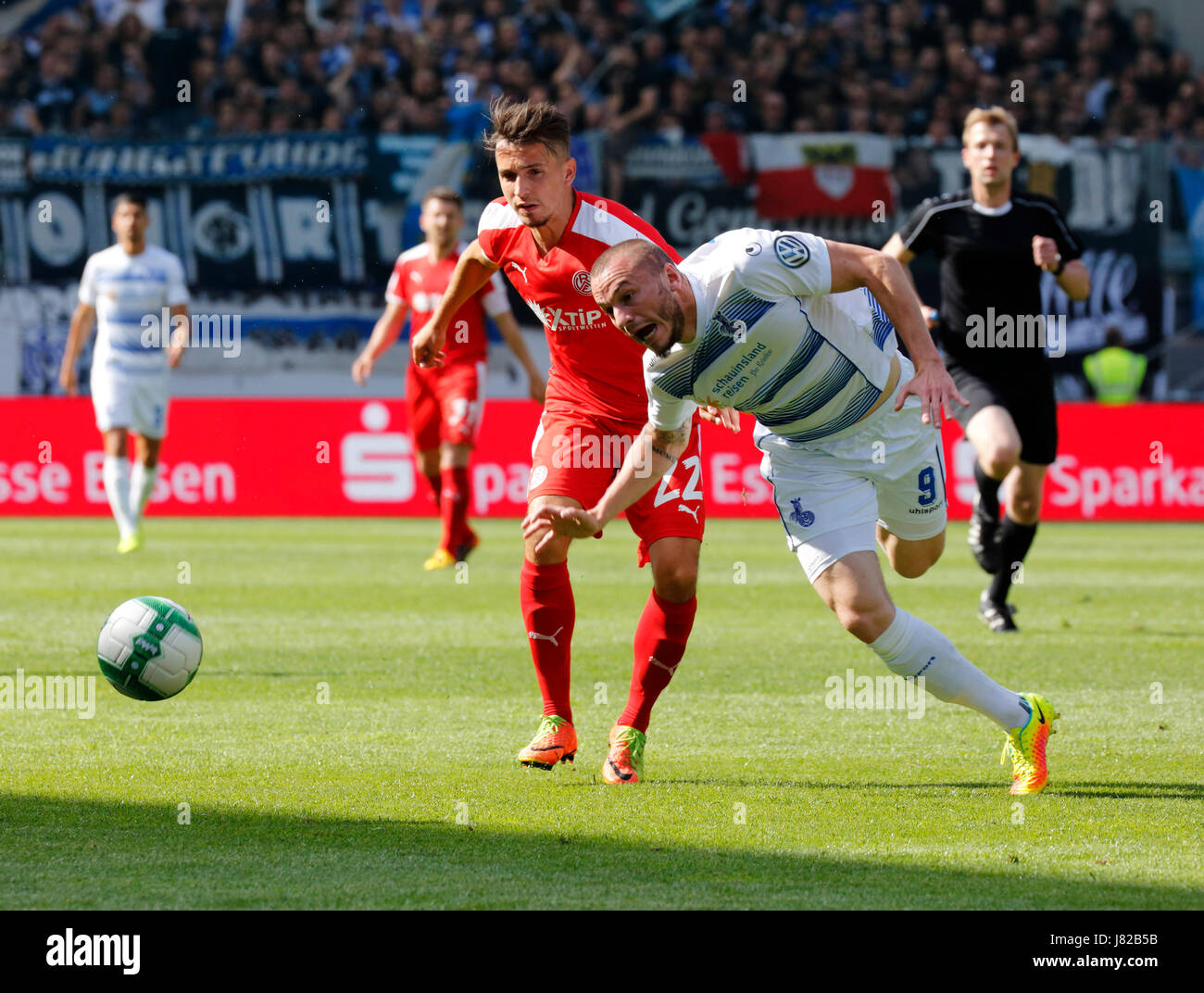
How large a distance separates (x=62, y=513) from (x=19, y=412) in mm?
1159

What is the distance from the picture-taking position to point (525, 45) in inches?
977

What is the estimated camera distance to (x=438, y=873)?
4.36 m

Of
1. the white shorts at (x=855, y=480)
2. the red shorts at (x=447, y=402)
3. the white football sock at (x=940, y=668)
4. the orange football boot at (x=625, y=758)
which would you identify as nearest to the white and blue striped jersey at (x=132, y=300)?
the red shorts at (x=447, y=402)

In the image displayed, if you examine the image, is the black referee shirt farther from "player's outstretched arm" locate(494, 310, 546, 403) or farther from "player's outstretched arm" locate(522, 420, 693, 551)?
"player's outstretched arm" locate(522, 420, 693, 551)

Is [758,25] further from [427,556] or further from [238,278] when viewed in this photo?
[427,556]

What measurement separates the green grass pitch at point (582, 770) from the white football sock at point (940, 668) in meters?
0.29

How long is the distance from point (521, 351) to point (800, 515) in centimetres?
654

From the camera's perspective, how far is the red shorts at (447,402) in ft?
42.1

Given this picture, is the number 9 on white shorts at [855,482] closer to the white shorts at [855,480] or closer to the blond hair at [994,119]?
the white shorts at [855,480]

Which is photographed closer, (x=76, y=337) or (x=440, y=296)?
(x=440, y=296)

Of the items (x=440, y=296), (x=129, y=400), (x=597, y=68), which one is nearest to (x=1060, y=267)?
(x=440, y=296)

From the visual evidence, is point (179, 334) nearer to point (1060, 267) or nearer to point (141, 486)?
point (141, 486)

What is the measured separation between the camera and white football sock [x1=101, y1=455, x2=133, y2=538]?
543 inches

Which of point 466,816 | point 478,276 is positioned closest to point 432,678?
point 478,276
